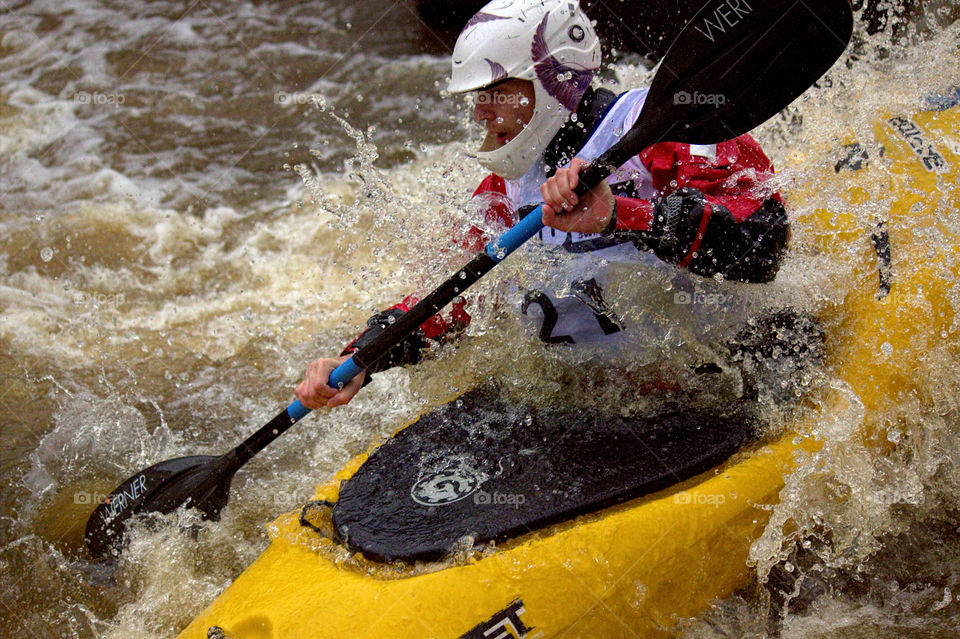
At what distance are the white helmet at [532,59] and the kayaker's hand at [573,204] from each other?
1.23 ft

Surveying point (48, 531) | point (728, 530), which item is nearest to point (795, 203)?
point (728, 530)

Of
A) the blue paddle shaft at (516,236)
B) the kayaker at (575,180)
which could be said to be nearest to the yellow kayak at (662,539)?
the kayaker at (575,180)

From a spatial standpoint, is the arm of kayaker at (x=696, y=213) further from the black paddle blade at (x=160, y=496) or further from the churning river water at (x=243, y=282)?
the black paddle blade at (x=160, y=496)

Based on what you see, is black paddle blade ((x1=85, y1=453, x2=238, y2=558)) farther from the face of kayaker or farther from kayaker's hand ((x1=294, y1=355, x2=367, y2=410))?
the face of kayaker

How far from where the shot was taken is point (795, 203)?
254cm

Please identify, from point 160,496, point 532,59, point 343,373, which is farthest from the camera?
point 160,496

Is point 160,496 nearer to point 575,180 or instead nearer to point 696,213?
point 575,180

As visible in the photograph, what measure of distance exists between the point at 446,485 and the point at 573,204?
2.80 feet

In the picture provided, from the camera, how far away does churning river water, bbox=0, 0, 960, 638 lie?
236 centimetres

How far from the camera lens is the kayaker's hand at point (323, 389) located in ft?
7.59

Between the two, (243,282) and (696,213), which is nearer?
(696,213)

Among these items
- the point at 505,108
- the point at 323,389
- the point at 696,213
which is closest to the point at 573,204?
the point at 696,213

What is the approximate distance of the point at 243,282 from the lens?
459 centimetres

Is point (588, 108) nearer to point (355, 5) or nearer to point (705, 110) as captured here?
point (705, 110)
